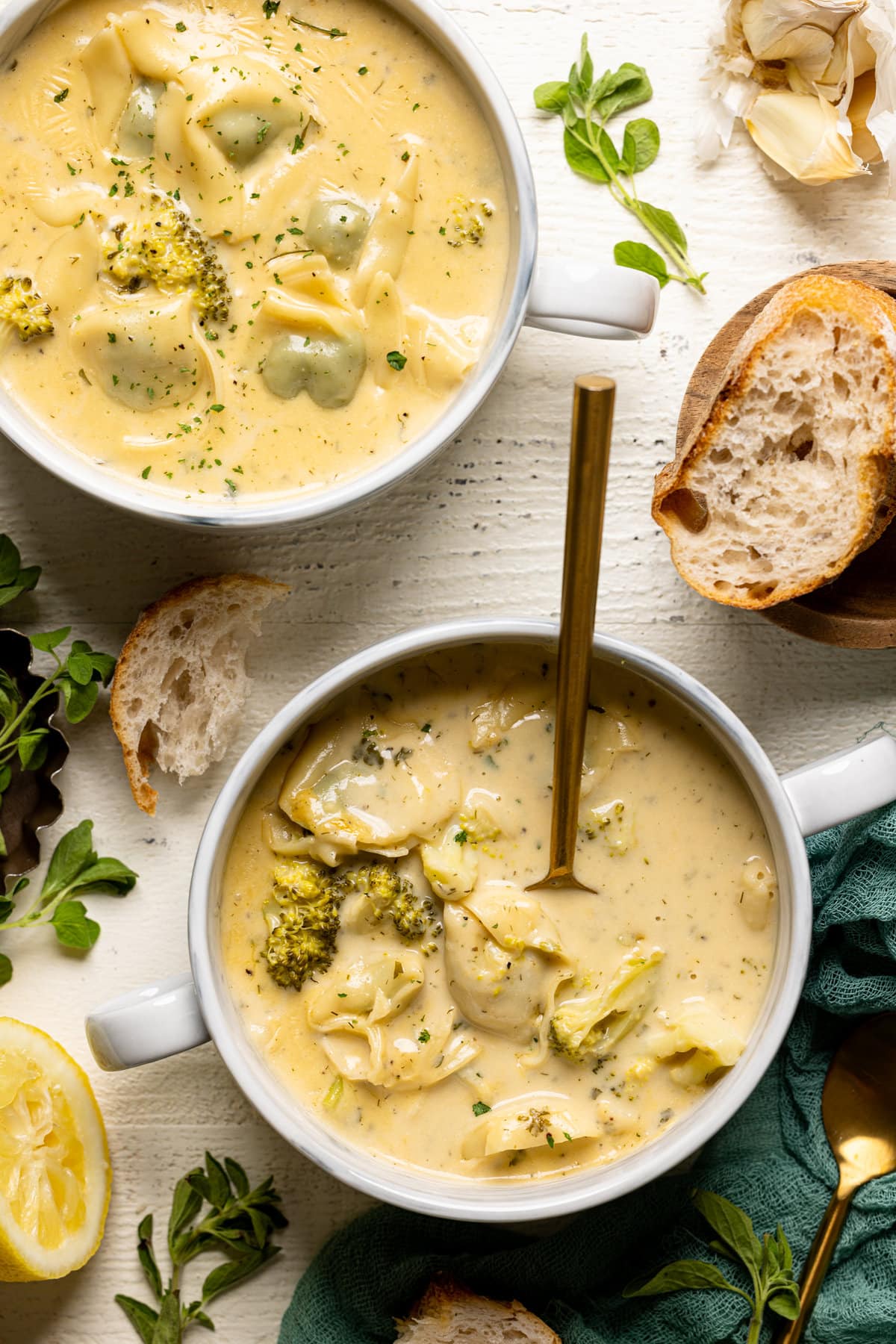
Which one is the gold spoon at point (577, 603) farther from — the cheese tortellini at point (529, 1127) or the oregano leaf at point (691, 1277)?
the oregano leaf at point (691, 1277)

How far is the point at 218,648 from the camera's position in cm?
217

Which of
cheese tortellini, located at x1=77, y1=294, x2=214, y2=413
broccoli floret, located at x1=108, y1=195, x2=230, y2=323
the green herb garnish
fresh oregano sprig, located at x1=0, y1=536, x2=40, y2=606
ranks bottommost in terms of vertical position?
fresh oregano sprig, located at x1=0, y1=536, x2=40, y2=606

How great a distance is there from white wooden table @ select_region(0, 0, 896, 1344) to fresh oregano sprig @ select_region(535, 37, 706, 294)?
0.10ft

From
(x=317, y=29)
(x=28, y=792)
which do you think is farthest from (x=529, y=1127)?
(x=317, y=29)

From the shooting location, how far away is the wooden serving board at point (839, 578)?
6.80ft

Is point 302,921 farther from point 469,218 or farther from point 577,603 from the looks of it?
point 469,218

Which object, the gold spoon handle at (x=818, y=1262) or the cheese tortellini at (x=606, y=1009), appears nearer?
the cheese tortellini at (x=606, y=1009)

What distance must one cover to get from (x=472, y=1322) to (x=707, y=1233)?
1.47 feet

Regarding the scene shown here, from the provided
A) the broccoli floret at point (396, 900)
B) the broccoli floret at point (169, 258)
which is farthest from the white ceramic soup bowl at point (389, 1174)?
the broccoli floret at point (169, 258)

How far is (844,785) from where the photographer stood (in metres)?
1.80

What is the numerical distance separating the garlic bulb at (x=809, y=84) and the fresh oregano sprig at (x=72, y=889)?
1698 millimetres

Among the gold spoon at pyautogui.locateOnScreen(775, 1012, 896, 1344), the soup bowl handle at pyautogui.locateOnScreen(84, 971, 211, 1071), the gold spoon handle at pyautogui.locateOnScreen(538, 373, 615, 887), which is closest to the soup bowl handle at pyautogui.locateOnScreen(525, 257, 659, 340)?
the gold spoon handle at pyautogui.locateOnScreen(538, 373, 615, 887)

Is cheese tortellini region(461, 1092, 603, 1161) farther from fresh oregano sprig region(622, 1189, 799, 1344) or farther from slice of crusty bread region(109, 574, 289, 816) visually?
slice of crusty bread region(109, 574, 289, 816)

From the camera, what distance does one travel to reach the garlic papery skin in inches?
81.0
